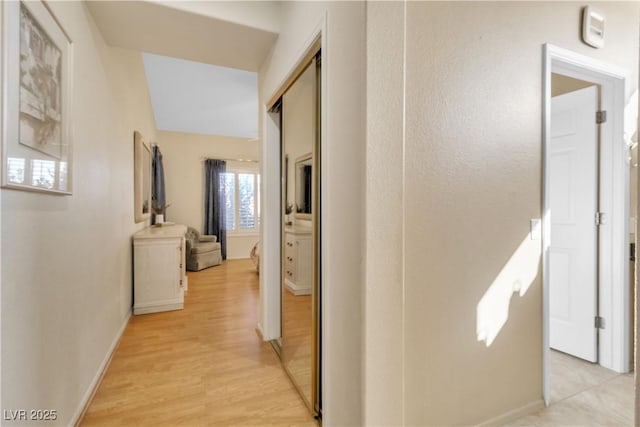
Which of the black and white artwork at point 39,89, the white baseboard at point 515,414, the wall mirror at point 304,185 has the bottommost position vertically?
the white baseboard at point 515,414

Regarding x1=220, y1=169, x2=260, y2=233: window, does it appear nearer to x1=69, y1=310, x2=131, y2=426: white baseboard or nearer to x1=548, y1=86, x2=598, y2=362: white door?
x1=69, y1=310, x2=131, y2=426: white baseboard

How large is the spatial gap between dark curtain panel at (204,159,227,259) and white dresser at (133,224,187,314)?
305 cm

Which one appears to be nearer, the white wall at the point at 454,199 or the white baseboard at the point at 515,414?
the white wall at the point at 454,199

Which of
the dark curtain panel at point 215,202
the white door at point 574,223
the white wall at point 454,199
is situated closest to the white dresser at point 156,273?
the white wall at point 454,199

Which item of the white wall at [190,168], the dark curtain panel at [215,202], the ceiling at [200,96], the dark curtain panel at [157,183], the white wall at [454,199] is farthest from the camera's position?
the dark curtain panel at [215,202]

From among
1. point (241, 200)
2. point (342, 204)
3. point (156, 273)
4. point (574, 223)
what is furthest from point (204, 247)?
point (574, 223)

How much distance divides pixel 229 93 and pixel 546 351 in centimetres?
462

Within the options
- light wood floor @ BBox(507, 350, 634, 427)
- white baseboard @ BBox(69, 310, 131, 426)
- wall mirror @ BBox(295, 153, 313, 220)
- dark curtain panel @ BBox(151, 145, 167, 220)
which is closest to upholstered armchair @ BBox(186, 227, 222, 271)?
dark curtain panel @ BBox(151, 145, 167, 220)

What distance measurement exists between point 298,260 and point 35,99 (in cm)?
157

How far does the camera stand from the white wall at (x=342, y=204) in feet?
4.09

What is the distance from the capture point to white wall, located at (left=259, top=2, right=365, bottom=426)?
1247 mm

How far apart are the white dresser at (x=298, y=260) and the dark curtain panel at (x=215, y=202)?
462cm

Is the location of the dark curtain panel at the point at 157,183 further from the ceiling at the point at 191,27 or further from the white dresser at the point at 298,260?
the white dresser at the point at 298,260

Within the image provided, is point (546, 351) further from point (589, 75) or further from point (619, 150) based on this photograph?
point (589, 75)
